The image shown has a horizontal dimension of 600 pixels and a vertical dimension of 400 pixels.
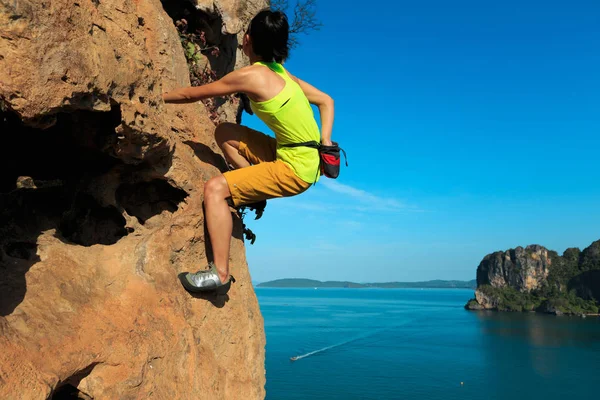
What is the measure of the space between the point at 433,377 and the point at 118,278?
2142 inches

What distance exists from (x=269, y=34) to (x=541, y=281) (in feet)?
528

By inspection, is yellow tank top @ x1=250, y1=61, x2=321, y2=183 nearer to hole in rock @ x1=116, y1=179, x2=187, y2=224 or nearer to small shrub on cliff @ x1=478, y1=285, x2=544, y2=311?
hole in rock @ x1=116, y1=179, x2=187, y2=224

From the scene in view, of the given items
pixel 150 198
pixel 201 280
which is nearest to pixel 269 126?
pixel 150 198

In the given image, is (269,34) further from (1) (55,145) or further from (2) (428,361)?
(2) (428,361)

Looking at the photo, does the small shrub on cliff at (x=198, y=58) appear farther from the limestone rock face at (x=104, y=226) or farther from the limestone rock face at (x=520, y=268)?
the limestone rock face at (x=520, y=268)

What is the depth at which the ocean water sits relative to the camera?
48128 millimetres

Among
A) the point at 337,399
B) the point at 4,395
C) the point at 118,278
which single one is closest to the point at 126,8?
the point at 118,278

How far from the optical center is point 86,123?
133 inches

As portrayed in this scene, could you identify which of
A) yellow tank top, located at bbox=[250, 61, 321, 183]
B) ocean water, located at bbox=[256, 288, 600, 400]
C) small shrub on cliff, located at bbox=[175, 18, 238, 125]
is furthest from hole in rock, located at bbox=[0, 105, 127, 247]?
ocean water, located at bbox=[256, 288, 600, 400]

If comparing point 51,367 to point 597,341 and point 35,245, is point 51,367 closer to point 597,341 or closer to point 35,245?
point 35,245

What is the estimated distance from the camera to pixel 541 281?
477 feet

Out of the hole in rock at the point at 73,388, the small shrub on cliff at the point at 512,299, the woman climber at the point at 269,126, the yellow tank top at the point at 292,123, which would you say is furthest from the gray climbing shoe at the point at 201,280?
the small shrub on cliff at the point at 512,299

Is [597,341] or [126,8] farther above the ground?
[126,8]

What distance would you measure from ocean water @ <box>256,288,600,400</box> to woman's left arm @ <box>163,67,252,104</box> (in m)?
43.9
